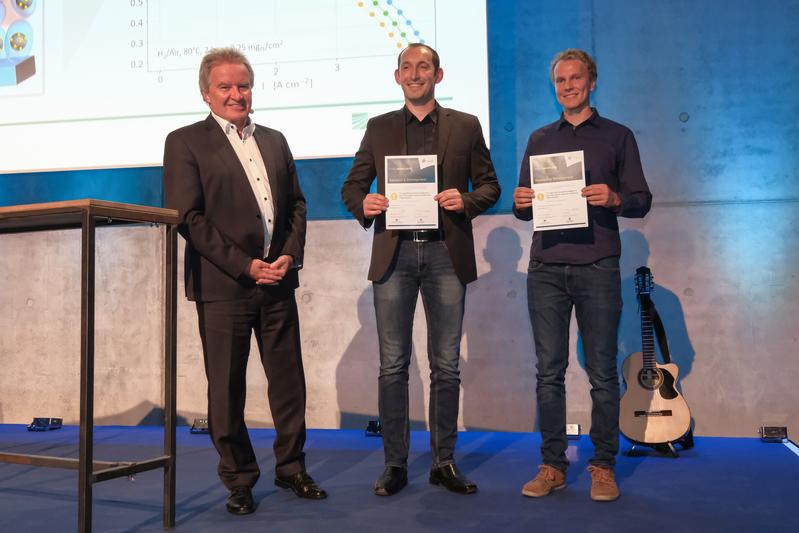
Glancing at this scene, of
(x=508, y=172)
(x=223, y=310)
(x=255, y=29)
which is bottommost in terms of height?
(x=223, y=310)

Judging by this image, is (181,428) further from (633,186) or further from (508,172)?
(633,186)

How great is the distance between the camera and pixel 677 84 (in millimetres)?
4059

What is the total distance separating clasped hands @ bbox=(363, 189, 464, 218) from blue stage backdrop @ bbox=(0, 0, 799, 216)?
150 cm

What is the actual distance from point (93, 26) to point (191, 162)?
7.63ft

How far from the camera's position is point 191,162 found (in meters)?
2.67

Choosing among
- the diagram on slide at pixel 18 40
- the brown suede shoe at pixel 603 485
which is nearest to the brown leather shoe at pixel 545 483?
the brown suede shoe at pixel 603 485

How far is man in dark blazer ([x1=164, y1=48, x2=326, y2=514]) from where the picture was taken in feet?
8.61

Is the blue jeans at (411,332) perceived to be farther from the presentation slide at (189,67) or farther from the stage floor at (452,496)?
the presentation slide at (189,67)

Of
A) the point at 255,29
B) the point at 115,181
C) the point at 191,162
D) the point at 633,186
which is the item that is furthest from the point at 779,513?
the point at 115,181

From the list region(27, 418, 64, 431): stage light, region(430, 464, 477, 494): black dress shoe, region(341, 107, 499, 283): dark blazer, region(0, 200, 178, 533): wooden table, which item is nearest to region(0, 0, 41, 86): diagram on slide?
region(27, 418, 64, 431): stage light

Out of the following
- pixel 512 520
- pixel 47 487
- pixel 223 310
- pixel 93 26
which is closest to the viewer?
pixel 512 520

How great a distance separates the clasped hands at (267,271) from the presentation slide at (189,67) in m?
1.60

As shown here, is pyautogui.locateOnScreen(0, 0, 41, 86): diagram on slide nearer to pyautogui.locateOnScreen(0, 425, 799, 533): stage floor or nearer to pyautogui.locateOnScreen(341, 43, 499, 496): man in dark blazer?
pyautogui.locateOnScreen(0, 425, 799, 533): stage floor

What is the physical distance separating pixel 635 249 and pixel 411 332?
1.75 m
